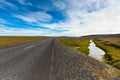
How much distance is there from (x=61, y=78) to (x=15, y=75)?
9.11 ft

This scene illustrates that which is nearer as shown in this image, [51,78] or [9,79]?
[9,79]

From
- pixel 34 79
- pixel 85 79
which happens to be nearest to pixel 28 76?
pixel 34 79

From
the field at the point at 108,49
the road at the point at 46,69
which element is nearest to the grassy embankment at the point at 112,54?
the field at the point at 108,49

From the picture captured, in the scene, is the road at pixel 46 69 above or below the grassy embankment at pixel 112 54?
above

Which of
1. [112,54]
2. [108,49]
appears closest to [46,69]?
[112,54]

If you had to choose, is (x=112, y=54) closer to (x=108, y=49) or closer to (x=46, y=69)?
(x=108, y=49)

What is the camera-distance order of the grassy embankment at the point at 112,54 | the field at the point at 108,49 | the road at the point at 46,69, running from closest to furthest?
the road at the point at 46,69, the grassy embankment at the point at 112,54, the field at the point at 108,49

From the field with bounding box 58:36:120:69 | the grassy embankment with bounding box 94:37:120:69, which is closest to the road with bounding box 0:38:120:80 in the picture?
the grassy embankment with bounding box 94:37:120:69

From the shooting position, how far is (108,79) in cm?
1039

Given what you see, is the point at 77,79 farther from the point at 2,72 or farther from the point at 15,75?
the point at 2,72

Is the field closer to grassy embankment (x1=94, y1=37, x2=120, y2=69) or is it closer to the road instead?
grassy embankment (x1=94, y1=37, x2=120, y2=69)

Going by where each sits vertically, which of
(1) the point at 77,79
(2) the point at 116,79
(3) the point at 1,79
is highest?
(3) the point at 1,79

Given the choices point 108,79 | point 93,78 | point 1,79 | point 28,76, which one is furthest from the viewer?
point 108,79

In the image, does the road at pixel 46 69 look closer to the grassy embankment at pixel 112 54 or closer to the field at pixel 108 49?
the grassy embankment at pixel 112 54
